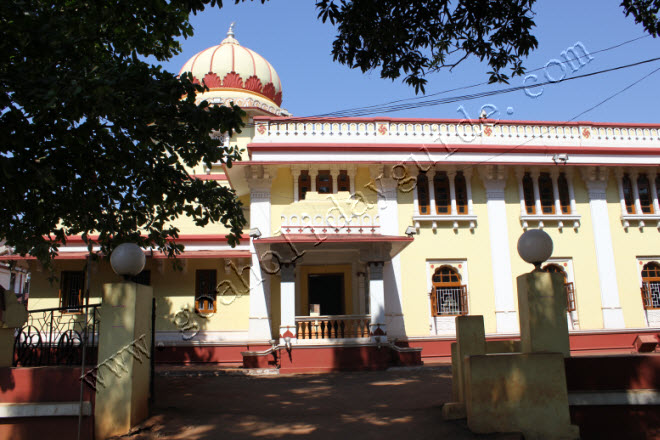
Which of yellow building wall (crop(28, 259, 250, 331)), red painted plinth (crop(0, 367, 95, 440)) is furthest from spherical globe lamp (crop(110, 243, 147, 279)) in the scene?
yellow building wall (crop(28, 259, 250, 331))

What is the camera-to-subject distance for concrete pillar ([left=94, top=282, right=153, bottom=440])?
5.85 m

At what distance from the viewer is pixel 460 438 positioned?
5.34m

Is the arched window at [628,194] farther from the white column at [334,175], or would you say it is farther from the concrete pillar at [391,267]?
the white column at [334,175]

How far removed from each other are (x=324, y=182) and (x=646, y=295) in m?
10.4

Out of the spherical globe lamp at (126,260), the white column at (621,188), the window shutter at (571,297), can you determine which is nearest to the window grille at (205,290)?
the spherical globe lamp at (126,260)

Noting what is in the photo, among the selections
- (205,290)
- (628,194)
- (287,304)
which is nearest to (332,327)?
(287,304)

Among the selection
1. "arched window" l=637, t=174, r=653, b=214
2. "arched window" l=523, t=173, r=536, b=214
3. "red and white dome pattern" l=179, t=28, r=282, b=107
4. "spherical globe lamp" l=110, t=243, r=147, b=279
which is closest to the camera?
"spherical globe lamp" l=110, t=243, r=147, b=279

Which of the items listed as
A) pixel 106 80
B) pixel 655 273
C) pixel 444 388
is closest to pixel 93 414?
pixel 106 80

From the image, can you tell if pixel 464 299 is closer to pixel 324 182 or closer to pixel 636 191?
pixel 324 182

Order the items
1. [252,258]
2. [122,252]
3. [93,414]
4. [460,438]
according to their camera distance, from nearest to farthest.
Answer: [460,438] < [93,414] < [122,252] < [252,258]

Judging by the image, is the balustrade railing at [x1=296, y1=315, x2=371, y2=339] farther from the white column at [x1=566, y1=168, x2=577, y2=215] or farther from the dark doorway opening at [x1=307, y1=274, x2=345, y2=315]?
the white column at [x1=566, y1=168, x2=577, y2=215]

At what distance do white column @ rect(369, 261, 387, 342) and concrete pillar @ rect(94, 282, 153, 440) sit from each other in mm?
7523

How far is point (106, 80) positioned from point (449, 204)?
460 inches

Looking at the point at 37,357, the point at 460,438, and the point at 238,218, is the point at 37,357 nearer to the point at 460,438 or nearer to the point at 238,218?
the point at 238,218
